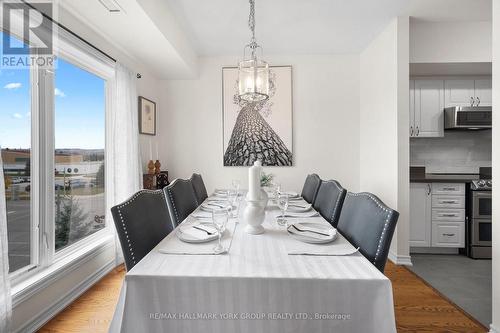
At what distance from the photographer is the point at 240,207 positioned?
7.23ft

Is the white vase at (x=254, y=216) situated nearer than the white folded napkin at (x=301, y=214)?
Yes

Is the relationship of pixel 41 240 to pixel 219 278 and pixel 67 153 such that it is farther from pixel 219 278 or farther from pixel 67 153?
pixel 219 278

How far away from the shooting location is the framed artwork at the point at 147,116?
3.24 m

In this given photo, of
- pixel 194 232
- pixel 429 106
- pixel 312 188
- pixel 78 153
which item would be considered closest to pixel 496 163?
pixel 312 188

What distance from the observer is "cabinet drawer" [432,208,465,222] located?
3041 millimetres

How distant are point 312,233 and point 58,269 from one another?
1.85 metres

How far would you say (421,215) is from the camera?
3.10 meters

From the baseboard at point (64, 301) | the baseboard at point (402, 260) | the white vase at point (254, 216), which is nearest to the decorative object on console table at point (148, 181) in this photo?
the baseboard at point (64, 301)

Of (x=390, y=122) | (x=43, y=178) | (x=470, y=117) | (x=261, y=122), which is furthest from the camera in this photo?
(x=261, y=122)

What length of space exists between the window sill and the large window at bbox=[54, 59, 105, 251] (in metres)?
0.13

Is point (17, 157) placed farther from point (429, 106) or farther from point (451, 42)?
point (451, 42)

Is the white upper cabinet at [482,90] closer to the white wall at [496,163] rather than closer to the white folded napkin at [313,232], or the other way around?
the white wall at [496,163]

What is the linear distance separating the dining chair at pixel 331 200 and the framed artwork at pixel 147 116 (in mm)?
2310

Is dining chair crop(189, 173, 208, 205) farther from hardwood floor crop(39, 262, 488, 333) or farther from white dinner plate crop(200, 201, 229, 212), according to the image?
hardwood floor crop(39, 262, 488, 333)
